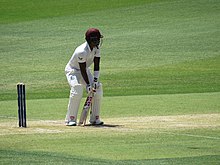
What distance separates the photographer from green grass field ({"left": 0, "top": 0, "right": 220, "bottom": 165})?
14711 millimetres

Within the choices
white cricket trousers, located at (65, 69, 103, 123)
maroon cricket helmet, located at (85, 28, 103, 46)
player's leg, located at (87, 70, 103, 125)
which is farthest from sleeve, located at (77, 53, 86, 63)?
player's leg, located at (87, 70, 103, 125)

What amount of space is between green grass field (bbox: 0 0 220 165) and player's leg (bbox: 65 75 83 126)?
21 centimetres

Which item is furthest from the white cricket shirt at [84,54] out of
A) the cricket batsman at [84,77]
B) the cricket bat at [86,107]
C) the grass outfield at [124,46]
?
the grass outfield at [124,46]

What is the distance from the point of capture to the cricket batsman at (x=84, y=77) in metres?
17.8

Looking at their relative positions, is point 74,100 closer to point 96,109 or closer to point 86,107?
point 86,107

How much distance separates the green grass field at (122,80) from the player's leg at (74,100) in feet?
0.69

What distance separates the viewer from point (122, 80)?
28.4 meters

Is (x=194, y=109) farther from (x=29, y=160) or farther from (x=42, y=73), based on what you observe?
(x=42, y=73)

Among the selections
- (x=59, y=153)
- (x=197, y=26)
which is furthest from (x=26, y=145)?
(x=197, y=26)

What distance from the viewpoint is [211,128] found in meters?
17.2

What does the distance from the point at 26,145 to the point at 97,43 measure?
10.8 feet

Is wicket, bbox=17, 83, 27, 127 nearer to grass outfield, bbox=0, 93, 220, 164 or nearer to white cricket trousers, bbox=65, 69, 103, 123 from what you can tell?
grass outfield, bbox=0, 93, 220, 164

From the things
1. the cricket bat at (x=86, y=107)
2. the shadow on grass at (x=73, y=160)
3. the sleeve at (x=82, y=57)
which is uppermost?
the sleeve at (x=82, y=57)

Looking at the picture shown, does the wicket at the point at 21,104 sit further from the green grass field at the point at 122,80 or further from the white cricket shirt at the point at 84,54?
the white cricket shirt at the point at 84,54
